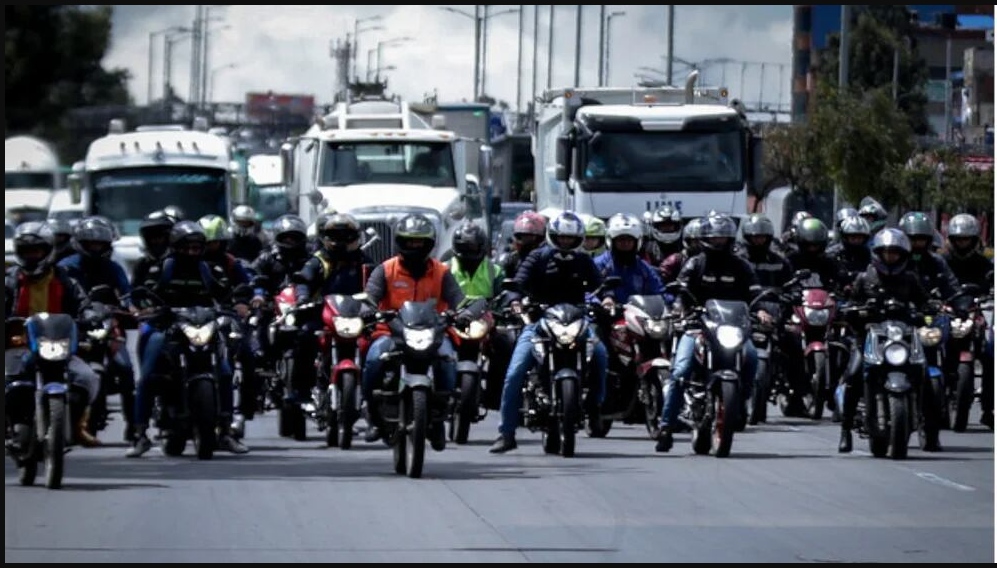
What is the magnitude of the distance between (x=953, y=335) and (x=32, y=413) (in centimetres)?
812

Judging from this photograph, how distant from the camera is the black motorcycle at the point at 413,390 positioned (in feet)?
50.9

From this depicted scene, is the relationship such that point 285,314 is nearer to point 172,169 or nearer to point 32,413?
point 32,413

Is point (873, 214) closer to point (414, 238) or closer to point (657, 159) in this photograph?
point (414, 238)

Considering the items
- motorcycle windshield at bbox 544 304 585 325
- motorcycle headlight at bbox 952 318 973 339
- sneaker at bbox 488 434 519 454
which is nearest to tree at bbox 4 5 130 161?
motorcycle windshield at bbox 544 304 585 325

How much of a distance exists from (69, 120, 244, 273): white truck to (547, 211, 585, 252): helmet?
68.6ft

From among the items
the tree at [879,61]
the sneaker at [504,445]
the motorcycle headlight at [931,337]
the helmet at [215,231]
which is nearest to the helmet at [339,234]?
the helmet at [215,231]

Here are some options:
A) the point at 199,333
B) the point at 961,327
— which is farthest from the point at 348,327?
the point at 961,327

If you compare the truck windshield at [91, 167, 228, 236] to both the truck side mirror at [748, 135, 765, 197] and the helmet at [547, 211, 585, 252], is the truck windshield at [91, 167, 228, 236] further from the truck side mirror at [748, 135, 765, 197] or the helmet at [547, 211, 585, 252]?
the helmet at [547, 211, 585, 252]

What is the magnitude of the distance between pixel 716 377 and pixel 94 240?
14.7 ft

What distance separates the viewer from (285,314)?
18547mm

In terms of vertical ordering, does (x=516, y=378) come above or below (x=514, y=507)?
above

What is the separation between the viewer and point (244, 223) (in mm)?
26672

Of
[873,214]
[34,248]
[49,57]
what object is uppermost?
[49,57]

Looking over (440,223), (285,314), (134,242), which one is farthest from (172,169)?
(285,314)
